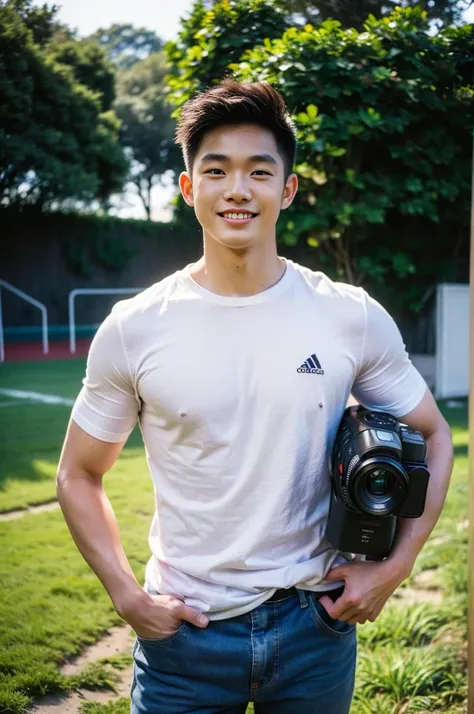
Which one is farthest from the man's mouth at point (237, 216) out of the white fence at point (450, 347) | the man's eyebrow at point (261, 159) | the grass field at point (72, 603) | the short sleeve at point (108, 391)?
the white fence at point (450, 347)

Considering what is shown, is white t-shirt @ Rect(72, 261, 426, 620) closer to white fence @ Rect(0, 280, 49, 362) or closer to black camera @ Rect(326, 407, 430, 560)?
black camera @ Rect(326, 407, 430, 560)

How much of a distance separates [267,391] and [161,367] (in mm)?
205

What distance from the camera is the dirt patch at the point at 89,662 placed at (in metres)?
1.82

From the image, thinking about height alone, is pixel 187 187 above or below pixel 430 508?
above

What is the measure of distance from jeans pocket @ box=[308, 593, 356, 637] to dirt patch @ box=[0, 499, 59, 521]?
1.25 metres

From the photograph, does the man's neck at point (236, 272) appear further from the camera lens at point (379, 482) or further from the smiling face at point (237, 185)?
the camera lens at point (379, 482)

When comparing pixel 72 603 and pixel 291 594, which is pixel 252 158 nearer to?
pixel 291 594

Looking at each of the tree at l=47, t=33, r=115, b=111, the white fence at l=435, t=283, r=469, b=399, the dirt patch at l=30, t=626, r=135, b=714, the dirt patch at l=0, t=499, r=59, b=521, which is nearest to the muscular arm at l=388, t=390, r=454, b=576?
the dirt patch at l=30, t=626, r=135, b=714

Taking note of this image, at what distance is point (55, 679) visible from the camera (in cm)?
192

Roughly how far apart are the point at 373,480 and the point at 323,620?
317 mm

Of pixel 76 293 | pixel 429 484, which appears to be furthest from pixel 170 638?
pixel 76 293

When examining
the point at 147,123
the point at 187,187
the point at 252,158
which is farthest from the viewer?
the point at 147,123

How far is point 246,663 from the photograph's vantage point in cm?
131

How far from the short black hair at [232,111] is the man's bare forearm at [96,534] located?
0.70 meters
